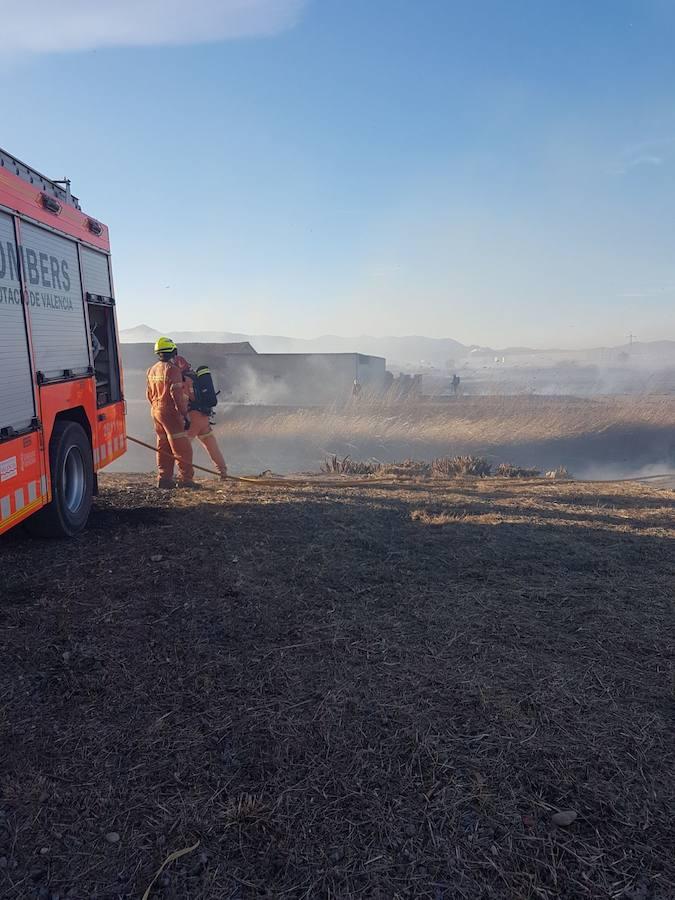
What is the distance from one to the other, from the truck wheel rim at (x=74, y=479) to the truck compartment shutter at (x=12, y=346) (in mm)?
981

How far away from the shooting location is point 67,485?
17.2 ft

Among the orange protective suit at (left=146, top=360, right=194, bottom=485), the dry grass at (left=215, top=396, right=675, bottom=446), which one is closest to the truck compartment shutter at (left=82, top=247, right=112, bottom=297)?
the orange protective suit at (left=146, top=360, right=194, bottom=485)

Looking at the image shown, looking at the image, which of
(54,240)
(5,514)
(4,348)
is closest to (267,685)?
(5,514)

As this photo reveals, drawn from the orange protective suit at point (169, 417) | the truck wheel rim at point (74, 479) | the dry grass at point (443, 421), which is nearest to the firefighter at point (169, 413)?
the orange protective suit at point (169, 417)

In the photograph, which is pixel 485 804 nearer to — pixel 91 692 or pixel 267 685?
pixel 267 685

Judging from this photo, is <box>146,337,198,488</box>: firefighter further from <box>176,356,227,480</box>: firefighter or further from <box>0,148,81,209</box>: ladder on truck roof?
<box>0,148,81,209</box>: ladder on truck roof

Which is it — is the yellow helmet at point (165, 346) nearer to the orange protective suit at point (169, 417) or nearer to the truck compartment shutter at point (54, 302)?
the orange protective suit at point (169, 417)

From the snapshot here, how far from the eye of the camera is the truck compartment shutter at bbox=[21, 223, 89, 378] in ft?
14.7

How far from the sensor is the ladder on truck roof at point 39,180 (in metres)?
4.16

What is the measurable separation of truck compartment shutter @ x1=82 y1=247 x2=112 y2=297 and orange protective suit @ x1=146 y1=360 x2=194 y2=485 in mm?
1297

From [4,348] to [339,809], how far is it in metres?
3.65

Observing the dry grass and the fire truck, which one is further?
the dry grass

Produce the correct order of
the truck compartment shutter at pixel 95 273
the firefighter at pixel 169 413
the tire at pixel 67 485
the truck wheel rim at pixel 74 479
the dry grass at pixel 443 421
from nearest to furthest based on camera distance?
1. the tire at pixel 67 485
2. the truck wheel rim at pixel 74 479
3. the truck compartment shutter at pixel 95 273
4. the firefighter at pixel 169 413
5. the dry grass at pixel 443 421

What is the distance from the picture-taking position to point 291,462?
682 inches
